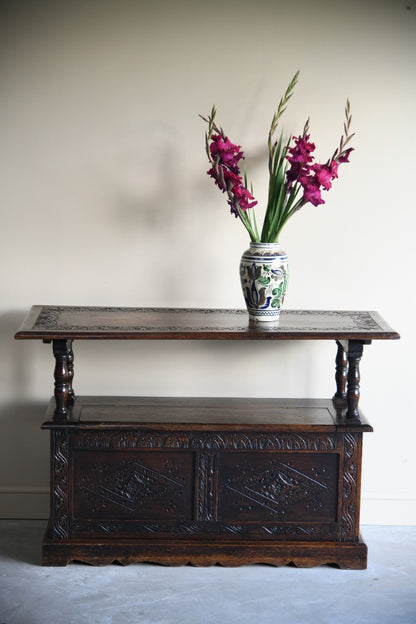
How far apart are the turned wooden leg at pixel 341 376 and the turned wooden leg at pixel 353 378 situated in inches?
8.4

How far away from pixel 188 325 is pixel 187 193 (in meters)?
0.68

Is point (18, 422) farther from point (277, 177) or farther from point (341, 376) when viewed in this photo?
point (277, 177)

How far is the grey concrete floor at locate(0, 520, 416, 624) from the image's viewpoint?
2.99m

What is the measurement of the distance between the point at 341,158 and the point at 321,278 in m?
0.59

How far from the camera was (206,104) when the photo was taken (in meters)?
3.60

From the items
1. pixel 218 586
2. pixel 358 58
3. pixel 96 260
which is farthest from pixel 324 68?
pixel 218 586

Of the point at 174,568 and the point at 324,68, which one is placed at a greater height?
the point at 324,68

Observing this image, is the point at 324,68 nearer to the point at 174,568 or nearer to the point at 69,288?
the point at 69,288

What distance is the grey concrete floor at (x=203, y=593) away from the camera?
118 inches

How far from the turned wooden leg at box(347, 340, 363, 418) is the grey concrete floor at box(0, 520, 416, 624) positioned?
0.67 metres

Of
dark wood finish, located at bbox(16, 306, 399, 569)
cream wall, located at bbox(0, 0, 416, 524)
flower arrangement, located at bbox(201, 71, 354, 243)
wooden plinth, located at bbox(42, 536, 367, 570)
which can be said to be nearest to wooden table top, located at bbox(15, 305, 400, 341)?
dark wood finish, located at bbox(16, 306, 399, 569)

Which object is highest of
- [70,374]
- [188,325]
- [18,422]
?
[188,325]

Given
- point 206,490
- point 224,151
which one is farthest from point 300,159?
point 206,490

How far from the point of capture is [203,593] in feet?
10.4
